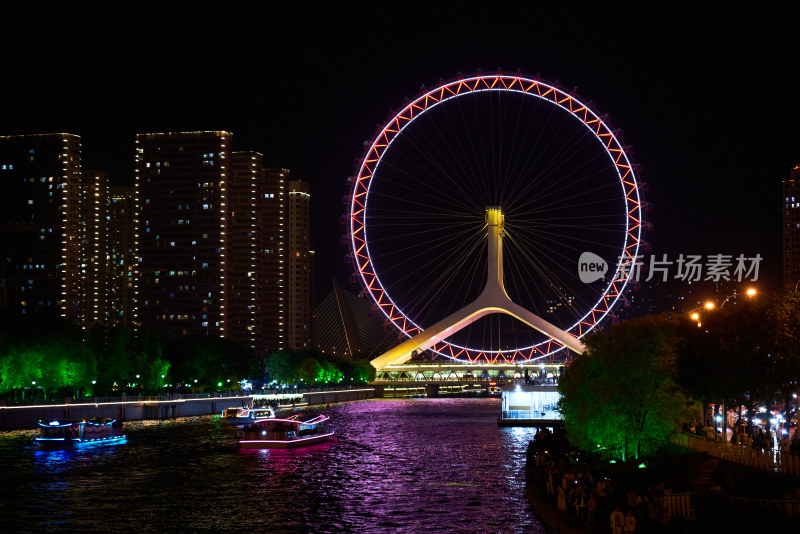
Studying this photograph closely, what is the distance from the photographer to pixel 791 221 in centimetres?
13088

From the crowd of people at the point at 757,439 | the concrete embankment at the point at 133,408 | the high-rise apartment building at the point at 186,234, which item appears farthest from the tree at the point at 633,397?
the high-rise apartment building at the point at 186,234

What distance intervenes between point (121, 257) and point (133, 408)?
112 m

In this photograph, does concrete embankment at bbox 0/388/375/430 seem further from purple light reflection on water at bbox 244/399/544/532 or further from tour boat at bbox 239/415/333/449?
tour boat at bbox 239/415/333/449

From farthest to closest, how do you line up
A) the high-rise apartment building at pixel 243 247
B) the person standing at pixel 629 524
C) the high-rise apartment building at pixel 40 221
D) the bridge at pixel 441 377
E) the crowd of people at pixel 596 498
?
1. the high-rise apartment building at pixel 243 247
2. the high-rise apartment building at pixel 40 221
3. the bridge at pixel 441 377
4. the crowd of people at pixel 596 498
5. the person standing at pixel 629 524

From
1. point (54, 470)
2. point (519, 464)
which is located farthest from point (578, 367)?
point (54, 470)

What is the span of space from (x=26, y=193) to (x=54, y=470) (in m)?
129

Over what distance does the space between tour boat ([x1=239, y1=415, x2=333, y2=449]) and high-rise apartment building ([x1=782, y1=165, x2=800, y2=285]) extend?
3298 inches

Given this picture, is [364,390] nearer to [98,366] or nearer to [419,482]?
[98,366]

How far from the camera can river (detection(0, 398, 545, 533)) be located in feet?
97.9

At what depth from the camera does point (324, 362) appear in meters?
133

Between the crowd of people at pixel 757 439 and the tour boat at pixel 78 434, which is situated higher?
the crowd of people at pixel 757 439

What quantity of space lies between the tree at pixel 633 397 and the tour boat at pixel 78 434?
25654 mm

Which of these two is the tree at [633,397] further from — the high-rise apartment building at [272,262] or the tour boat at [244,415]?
the high-rise apartment building at [272,262]

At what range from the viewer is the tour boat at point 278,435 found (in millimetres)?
55094
